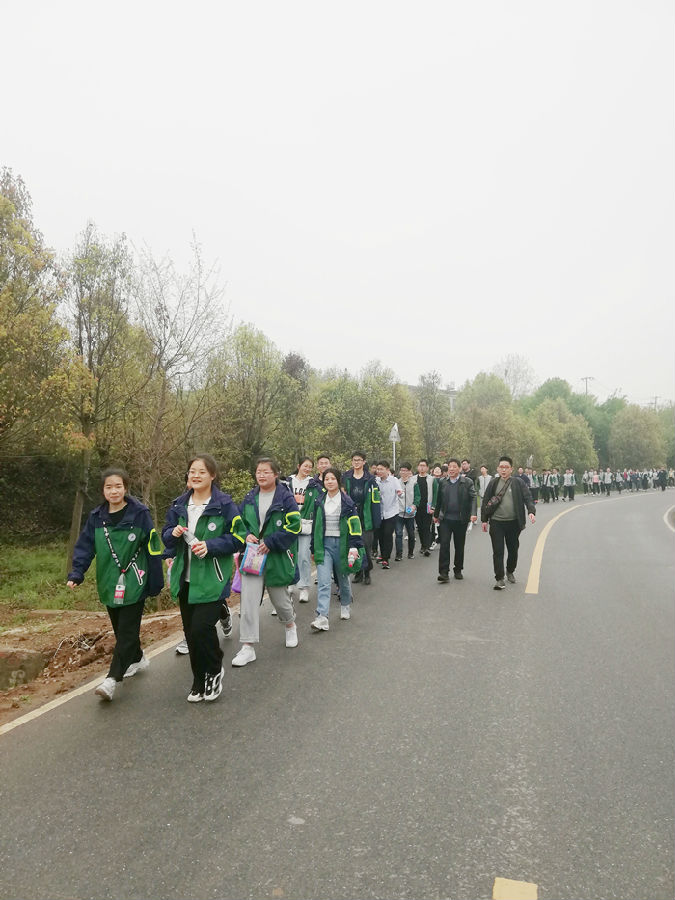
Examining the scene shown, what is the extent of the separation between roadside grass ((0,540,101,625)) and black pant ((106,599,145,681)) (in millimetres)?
6020

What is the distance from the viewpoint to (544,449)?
56031 mm

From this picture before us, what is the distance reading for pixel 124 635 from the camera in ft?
16.3

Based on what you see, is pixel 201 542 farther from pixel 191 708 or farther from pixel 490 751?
pixel 490 751

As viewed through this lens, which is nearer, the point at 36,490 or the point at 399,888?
the point at 399,888

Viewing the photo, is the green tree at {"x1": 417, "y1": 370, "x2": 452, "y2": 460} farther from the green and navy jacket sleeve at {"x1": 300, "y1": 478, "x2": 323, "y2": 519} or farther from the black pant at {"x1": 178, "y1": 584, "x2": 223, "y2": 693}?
the black pant at {"x1": 178, "y1": 584, "x2": 223, "y2": 693}

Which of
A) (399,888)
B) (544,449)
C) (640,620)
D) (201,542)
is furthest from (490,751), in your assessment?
(544,449)

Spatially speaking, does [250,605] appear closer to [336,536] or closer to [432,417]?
[336,536]

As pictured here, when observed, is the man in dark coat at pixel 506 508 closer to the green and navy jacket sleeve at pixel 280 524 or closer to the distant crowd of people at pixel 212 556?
the distant crowd of people at pixel 212 556

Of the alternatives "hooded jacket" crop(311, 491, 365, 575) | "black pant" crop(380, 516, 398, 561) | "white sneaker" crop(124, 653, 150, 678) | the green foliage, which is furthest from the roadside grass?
"black pant" crop(380, 516, 398, 561)

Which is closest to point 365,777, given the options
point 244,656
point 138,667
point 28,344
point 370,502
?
point 244,656

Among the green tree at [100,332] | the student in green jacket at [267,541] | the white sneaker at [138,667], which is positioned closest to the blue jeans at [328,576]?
the student in green jacket at [267,541]

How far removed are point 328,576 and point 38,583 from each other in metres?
11.9

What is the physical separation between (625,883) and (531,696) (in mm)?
2181

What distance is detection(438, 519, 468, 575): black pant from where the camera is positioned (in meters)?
9.63
